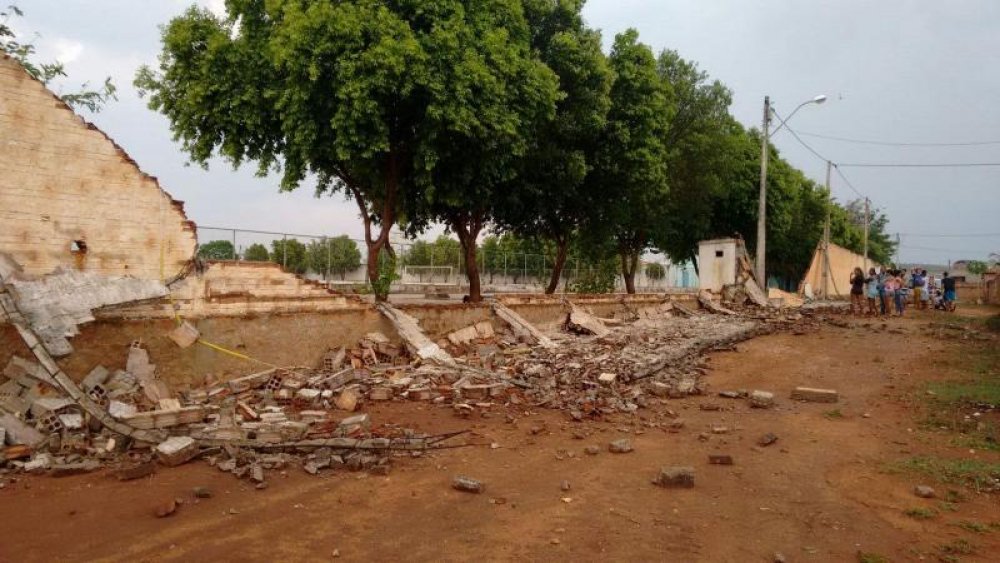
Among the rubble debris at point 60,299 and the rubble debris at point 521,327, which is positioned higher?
the rubble debris at point 60,299

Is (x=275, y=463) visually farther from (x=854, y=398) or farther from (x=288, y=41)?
(x=854, y=398)

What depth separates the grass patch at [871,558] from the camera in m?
4.04

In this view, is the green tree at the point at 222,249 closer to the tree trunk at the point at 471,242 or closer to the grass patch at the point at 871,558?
the tree trunk at the point at 471,242

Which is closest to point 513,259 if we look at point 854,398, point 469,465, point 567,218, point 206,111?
point 567,218

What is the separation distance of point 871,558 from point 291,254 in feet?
57.7

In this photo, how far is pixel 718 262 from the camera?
79.3 feet

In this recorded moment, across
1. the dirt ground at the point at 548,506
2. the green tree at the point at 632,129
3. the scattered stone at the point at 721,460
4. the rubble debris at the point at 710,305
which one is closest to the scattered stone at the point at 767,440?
the dirt ground at the point at 548,506

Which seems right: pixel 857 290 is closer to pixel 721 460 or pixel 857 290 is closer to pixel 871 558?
pixel 721 460

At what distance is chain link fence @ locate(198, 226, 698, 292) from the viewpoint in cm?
1788

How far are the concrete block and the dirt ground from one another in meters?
0.15

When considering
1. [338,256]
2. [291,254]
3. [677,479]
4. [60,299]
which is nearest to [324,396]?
[60,299]

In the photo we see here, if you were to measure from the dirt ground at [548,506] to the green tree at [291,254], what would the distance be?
464 inches

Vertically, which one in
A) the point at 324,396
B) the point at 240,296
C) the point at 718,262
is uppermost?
the point at 718,262

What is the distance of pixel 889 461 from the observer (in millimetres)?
6219
